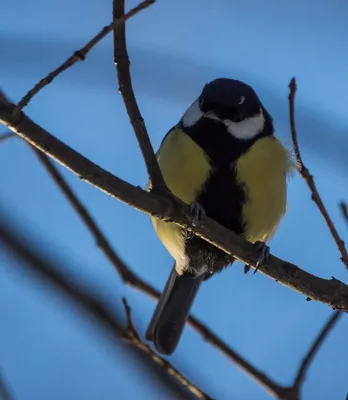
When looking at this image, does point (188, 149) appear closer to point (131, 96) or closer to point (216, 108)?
point (216, 108)

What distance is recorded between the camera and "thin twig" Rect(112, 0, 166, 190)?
1293mm

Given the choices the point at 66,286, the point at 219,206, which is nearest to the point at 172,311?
the point at 219,206

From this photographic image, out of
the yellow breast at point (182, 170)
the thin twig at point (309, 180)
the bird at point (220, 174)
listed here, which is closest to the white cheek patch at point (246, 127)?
the bird at point (220, 174)

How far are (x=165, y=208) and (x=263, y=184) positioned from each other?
0.63 m

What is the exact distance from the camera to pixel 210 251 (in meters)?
2.02

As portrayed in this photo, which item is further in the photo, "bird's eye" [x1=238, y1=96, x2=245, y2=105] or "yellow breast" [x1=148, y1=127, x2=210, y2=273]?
"bird's eye" [x1=238, y1=96, x2=245, y2=105]

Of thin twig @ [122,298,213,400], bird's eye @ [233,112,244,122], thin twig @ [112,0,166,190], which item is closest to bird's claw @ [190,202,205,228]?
thin twig @ [112,0,166,190]

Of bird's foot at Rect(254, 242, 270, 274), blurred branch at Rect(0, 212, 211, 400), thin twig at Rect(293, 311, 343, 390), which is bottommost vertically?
blurred branch at Rect(0, 212, 211, 400)

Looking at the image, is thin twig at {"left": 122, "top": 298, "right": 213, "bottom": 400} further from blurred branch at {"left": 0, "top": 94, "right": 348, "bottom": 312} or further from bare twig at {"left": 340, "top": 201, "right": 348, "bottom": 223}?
bare twig at {"left": 340, "top": 201, "right": 348, "bottom": 223}

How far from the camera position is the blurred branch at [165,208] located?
1224 millimetres

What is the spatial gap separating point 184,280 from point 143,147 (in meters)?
0.99

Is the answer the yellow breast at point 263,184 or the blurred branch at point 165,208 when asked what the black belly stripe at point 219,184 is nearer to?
the yellow breast at point 263,184

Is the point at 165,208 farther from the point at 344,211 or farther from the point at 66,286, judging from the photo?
the point at 66,286

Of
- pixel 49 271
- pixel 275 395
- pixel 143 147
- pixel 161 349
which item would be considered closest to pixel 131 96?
pixel 143 147
